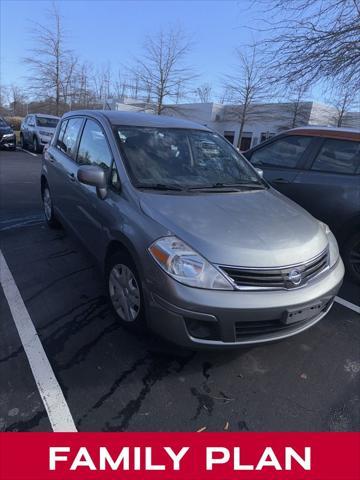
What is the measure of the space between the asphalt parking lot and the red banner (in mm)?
71

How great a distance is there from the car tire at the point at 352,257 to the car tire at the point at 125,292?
2780 millimetres

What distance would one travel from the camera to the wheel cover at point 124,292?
2732 millimetres

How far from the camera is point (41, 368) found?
8.31 feet

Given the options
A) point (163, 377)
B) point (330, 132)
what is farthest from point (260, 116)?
point (163, 377)

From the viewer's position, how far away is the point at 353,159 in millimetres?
4207

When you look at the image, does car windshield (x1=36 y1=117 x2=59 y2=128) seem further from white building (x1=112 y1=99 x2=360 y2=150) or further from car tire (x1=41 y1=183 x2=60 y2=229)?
white building (x1=112 y1=99 x2=360 y2=150)

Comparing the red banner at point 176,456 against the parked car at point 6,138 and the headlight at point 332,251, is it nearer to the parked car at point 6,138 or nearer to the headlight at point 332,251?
the headlight at point 332,251

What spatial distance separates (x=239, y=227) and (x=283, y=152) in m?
2.79

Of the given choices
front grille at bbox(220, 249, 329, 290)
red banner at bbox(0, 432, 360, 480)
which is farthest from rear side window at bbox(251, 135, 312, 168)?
red banner at bbox(0, 432, 360, 480)

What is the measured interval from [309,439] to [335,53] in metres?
9.19

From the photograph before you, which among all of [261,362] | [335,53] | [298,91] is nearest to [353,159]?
[261,362]

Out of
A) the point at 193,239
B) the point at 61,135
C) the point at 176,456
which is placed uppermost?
the point at 61,135

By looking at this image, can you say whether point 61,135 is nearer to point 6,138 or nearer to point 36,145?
point 36,145

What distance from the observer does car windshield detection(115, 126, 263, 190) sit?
3.12m
